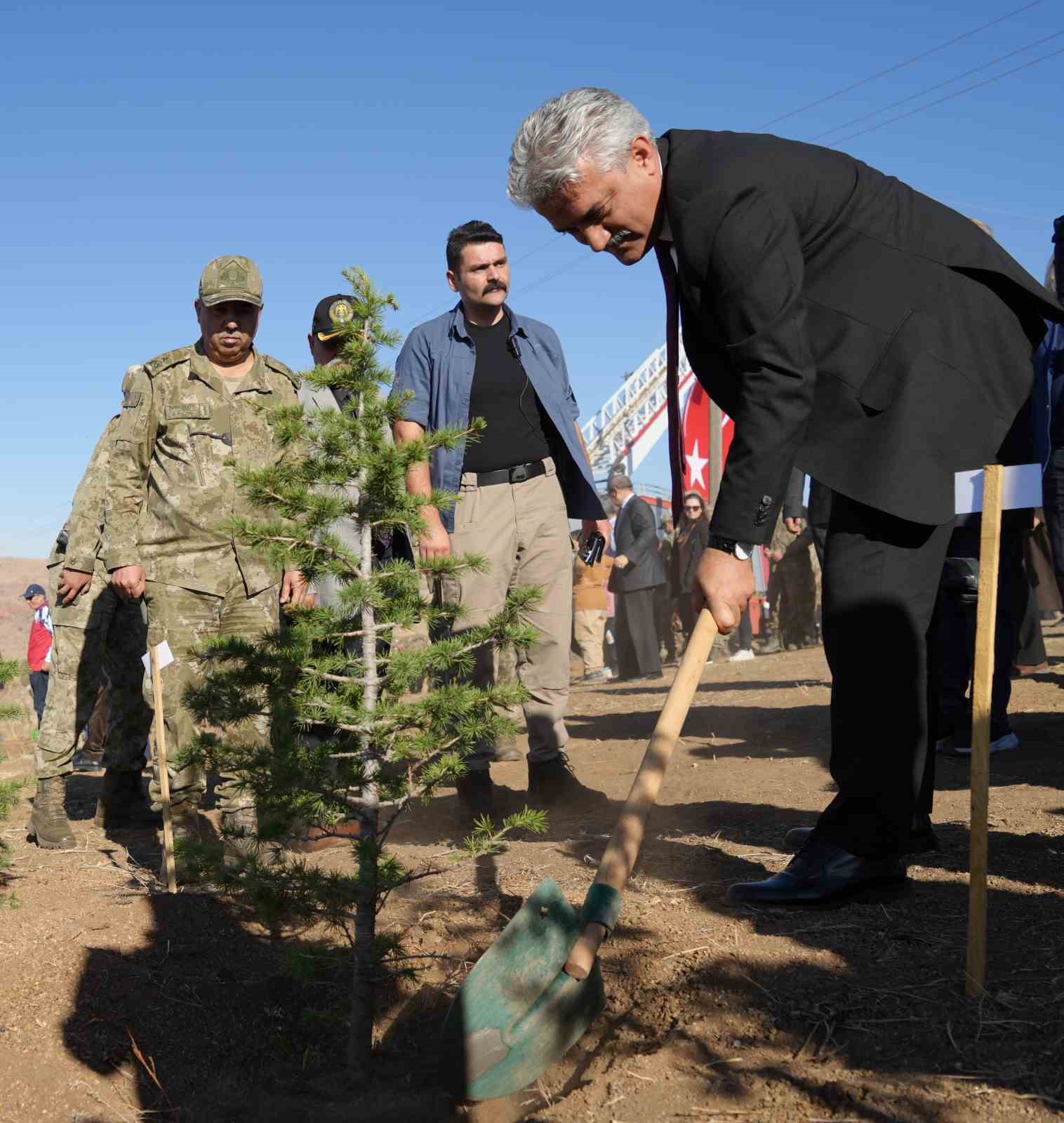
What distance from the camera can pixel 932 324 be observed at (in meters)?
2.83

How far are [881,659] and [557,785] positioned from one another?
215 centimetres

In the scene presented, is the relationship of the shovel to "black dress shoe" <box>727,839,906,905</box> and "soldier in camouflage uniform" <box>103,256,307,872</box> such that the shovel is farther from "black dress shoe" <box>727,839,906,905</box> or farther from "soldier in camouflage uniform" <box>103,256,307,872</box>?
"soldier in camouflage uniform" <box>103,256,307,872</box>

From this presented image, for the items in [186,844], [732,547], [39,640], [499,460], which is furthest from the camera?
[39,640]

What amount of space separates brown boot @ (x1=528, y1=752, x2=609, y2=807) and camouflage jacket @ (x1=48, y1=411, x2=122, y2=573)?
7.37 ft

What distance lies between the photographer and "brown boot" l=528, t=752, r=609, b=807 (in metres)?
4.82

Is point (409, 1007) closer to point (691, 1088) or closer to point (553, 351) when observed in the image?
point (691, 1088)

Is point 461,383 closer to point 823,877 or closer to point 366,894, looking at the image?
point 366,894

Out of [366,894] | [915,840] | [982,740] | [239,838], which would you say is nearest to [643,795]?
[982,740]

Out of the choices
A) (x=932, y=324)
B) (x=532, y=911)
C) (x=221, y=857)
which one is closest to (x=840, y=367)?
(x=932, y=324)

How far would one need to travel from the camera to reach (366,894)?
296 centimetres

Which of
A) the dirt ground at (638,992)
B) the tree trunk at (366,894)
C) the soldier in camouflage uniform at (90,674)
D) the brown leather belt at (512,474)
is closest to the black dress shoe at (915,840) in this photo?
the dirt ground at (638,992)

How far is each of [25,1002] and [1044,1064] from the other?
262 cm

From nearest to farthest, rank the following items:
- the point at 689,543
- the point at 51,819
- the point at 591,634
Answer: the point at 51,819
the point at 689,543
the point at 591,634

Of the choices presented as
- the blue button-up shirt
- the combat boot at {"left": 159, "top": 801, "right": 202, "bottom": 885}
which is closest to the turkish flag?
the blue button-up shirt
